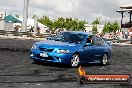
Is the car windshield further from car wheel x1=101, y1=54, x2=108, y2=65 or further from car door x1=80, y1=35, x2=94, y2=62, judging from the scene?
car wheel x1=101, y1=54, x2=108, y2=65

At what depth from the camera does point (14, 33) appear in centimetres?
4559

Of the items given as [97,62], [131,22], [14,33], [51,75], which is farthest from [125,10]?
[51,75]

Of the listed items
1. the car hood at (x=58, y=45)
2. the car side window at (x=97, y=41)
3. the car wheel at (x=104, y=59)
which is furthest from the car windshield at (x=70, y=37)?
the car wheel at (x=104, y=59)

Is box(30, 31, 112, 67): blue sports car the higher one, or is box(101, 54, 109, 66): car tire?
box(30, 31, 112, 67): blue sports car

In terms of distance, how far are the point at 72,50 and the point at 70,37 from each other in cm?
119

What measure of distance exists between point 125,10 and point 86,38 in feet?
192

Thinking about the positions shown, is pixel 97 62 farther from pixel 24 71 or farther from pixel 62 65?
pixel 24 71

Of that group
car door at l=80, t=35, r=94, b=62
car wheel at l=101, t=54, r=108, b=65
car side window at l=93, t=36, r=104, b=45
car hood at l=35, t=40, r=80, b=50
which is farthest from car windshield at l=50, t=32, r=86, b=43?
car wheel at l=101, t=54, r=108, b=65

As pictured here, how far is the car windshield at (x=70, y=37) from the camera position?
14.7 m

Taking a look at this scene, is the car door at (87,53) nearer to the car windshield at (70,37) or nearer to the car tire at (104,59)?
the car windshield at (70,37)

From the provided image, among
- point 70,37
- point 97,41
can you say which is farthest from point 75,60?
point 97,41

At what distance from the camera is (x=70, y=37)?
49.0 feet

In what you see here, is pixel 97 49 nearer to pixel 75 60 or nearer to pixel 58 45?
pixel 75 60

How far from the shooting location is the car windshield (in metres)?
14.7
